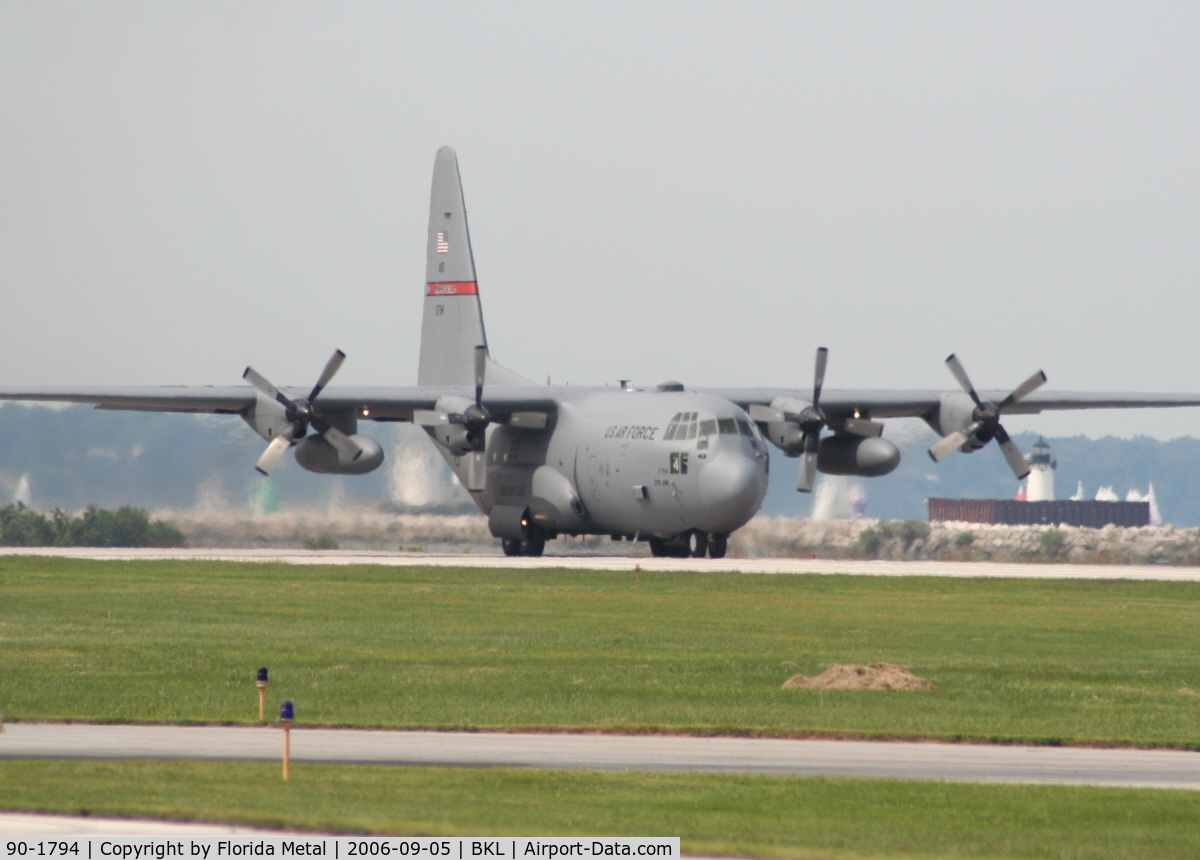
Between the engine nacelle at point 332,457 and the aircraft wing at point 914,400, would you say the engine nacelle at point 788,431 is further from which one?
the engine nacelle at point 332,457

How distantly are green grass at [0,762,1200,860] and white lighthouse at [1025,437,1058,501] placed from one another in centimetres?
8695

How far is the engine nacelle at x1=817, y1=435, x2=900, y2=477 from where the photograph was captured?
158ft

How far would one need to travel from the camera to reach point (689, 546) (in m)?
48.3

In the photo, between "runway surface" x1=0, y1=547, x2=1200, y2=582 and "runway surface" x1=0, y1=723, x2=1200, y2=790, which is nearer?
"runway surface" x1=0, y1=723, x2=1200, y2=790

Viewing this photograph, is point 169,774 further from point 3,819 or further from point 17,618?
point 17,618

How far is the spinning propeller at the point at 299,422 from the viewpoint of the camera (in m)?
44.3

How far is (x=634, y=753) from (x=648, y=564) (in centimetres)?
2835

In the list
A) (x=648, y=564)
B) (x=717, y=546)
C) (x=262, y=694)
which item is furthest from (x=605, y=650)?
(x=717, y=546)

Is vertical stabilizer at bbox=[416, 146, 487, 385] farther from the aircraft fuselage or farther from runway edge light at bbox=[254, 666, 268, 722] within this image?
runway edge light at bbox=[254, 666, 268, 722]

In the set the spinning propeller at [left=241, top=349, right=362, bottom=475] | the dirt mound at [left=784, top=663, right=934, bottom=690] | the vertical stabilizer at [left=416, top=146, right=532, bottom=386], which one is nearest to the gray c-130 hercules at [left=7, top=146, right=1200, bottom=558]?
the spinning propeller at [left=241, top=349, right=362, bottom=475]

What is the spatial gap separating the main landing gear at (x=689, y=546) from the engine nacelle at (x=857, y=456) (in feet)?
13.4

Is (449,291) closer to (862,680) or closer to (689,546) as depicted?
(689,546)

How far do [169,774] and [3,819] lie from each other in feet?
8.39

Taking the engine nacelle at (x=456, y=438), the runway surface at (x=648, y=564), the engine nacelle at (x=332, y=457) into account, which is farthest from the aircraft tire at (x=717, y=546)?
the engine nacelle at (x=332, y=457)
